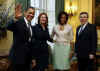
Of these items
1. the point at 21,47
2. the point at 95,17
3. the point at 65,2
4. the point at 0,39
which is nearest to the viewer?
the point at 21,47

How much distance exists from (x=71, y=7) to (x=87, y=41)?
13.1 feet

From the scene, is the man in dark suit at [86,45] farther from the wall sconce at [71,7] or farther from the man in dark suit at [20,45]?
the wall sconce at [71,7]

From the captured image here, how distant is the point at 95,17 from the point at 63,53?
351 cm

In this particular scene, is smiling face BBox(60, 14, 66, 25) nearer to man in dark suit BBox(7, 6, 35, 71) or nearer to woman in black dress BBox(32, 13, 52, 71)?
woman in black dress BBox(32, 13, 52, 71)

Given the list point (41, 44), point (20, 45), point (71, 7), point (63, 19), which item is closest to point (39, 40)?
point (41, 44)

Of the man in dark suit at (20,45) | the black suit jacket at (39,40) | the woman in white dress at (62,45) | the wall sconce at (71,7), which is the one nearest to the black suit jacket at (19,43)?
the man in dark suit at (20,45)

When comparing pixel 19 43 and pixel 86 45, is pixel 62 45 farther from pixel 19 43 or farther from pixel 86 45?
pixel 19 43

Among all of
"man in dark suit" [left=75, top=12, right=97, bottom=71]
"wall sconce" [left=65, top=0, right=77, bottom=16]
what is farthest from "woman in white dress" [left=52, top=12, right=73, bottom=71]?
"wall sconce" [left=65, top=0, right=77, bottom=16]

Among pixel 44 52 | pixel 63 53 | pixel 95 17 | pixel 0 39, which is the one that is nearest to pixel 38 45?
pixel 44 52

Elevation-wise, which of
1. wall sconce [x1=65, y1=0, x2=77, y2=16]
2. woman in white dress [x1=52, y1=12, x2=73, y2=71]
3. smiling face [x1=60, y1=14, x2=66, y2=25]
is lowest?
woman in white dress [x1=52, y1=12, x2=73, y2=71]

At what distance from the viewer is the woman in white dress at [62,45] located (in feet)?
14.3

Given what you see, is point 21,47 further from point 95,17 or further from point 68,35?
point 95,17

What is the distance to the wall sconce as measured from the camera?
7.88 metres

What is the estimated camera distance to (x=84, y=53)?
13.5 feet
